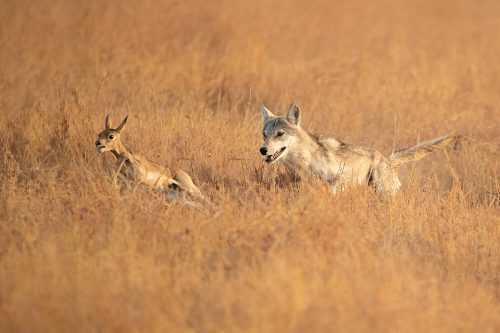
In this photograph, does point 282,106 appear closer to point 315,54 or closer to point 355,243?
point 315,54

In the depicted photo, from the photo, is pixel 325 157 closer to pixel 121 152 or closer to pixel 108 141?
pixel 121 152

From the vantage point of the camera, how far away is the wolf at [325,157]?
30.9 ft

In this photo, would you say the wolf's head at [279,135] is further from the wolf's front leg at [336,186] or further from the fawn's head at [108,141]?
the fawn's head at [108,141]

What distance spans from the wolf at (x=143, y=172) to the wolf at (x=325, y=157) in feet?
3.34

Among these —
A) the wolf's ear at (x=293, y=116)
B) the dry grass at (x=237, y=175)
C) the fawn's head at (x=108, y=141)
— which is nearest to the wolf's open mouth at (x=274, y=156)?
the dry grass at (x=237, y=175)

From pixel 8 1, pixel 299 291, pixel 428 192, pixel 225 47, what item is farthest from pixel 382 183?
pixel 8 1

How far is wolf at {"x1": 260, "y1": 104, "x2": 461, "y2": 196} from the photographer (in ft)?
30.9

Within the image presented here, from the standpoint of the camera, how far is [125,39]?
45.7 feet

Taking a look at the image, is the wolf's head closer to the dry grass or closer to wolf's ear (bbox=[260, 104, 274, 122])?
wolf's ear (bbox=[260, 104, 274, 122])

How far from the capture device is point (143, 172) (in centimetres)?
853

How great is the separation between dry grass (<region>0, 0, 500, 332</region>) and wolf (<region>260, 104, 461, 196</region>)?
0.33 metres

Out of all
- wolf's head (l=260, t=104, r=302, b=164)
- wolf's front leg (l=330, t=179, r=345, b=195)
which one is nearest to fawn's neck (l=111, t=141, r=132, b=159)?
wolf's head (l=260, t=104, r=302, b=164)

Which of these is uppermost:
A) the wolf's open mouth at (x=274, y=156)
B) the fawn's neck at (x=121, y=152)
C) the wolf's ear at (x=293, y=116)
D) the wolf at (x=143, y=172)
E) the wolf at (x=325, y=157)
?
the wolf's ear at (x=293, y=116)

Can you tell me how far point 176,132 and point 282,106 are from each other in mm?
2878
